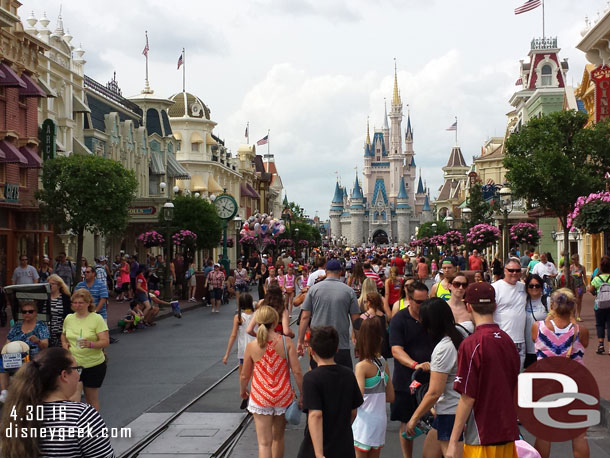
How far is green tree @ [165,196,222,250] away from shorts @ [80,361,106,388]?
100ft

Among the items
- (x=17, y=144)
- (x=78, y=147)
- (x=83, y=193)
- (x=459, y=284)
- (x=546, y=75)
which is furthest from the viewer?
(x=546, y=75)

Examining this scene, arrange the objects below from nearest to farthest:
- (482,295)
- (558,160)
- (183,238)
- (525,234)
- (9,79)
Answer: (482,295) < (558,160) < (9,79) < (183,238) < (525,234)

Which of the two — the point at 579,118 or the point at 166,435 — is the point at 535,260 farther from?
the point at 166,435

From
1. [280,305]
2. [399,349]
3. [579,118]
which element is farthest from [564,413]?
[579,118]

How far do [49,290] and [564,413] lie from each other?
5.88 m

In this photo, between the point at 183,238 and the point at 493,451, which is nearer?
the point at 493,451

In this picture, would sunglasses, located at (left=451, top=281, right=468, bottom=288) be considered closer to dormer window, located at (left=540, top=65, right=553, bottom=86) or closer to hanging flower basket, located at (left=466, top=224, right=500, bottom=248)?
hanging flower basket, located at (left=466, top=224, right=500, bottom=248)

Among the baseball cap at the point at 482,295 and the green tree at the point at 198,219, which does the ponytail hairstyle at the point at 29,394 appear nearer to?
the baseball cap at the point at 482,295

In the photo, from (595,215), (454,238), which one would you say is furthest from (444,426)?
(454,238)

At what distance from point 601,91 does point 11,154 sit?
18923 mm

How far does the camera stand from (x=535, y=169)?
86.0 ft

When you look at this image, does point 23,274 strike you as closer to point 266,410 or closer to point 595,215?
point 595,215

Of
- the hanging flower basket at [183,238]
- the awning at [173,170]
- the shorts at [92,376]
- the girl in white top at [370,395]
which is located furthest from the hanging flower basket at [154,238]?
the girl in white top at [370,395]

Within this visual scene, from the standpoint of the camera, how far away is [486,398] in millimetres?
5387
